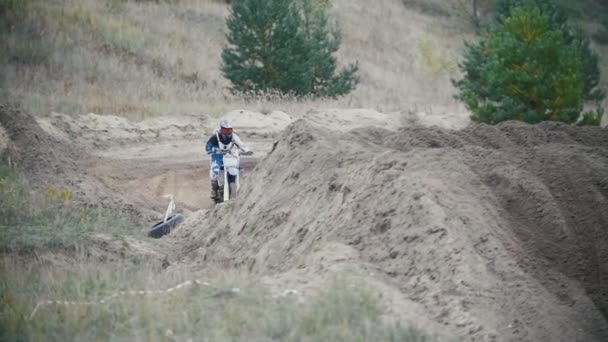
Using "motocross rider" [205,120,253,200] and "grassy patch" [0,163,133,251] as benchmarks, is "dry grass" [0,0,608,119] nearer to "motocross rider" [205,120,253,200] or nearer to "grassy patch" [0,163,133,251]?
"grassy patch" [0,163,133,251]

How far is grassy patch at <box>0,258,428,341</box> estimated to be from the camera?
20.8 ft

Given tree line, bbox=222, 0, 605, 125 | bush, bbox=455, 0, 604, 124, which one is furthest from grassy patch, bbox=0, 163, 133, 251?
tree line, bbox=222, 0, 605, 125

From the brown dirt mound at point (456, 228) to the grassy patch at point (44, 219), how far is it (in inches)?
73.5

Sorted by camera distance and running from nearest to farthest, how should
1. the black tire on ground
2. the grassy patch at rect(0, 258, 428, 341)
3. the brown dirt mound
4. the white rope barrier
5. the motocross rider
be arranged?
the grassy patch at rect(0, 258, 428, 341) < the white rope barrier < the brown dirt mound < the black tire on ground < the motocross rider

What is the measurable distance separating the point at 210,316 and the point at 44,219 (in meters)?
7.84

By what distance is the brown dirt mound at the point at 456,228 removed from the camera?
7156mm

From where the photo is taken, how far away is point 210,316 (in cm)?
666

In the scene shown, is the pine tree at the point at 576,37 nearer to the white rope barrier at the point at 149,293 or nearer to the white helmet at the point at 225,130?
the white helmet at the point at 225,130

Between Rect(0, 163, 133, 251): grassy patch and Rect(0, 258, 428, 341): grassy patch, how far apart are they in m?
4.17

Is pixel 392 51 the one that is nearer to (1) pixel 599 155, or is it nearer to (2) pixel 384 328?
(1) pixel 599 155

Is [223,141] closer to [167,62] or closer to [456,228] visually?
[456,228]

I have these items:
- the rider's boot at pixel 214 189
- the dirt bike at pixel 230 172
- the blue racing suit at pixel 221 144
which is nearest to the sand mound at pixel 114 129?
the rider's boot at pixel 214 189

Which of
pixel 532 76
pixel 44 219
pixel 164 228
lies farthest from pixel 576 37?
pixel 44 219

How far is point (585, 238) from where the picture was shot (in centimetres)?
911
